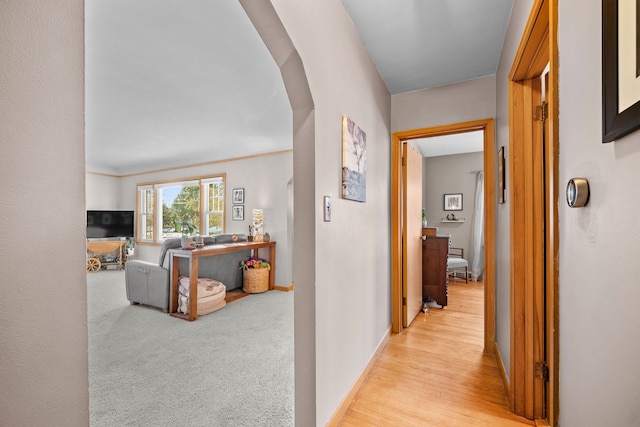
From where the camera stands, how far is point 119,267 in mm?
6945

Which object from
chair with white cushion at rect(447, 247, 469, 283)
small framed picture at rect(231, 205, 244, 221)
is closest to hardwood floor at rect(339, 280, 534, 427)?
chair with white cushion at rect(447, 247, 469, 283)

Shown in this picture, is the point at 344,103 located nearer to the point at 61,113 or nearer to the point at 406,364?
the point at 61,113

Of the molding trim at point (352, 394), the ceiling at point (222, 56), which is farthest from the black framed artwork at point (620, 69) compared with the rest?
the molding trim at point (352, 394)

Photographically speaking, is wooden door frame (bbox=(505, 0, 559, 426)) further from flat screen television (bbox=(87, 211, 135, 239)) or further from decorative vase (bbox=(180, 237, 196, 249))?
flat screen television (bbox=(87, 211, 135, 239))

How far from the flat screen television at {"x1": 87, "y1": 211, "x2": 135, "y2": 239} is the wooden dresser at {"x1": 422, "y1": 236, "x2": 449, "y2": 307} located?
7008 mm

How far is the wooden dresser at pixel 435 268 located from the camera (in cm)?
383

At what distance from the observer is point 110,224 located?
712cm

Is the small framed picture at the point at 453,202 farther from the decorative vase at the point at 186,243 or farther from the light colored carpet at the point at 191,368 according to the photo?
the decorative vase at the point at 186,243

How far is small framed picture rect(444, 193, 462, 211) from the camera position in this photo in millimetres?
5910

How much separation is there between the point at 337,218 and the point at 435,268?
2.75 m

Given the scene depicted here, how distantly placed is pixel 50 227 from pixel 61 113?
0.19 metres

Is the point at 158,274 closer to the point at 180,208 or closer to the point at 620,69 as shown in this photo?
the point at 180,208

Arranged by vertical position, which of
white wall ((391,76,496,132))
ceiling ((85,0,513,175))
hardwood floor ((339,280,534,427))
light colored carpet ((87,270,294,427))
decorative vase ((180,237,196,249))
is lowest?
light colored carpet ((87,270,294,427))

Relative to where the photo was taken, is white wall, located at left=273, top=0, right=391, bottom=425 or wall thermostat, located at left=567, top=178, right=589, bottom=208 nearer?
wall thermostat, located at left=567, top=178, right=589, bottom=208
